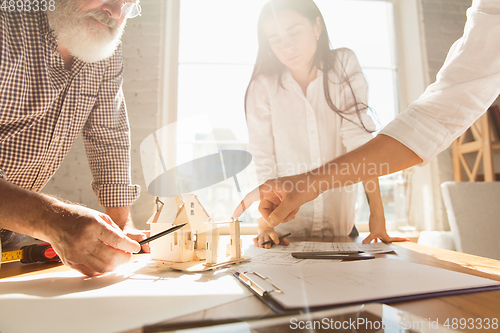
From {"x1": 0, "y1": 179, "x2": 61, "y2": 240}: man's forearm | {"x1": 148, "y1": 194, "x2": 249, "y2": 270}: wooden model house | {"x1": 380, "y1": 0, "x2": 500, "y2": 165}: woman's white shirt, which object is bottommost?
{"x1": 148, "y1": 194, "x2": 249, "y2": 270}: wooden model house

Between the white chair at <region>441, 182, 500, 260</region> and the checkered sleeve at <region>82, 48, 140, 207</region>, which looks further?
the white chair at <region>441, 182, 500, 260</region>

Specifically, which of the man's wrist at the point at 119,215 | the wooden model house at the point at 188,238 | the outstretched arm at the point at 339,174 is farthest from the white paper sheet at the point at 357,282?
the man's wrist at the point at 119,215

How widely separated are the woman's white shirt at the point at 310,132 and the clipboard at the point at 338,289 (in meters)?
0.85

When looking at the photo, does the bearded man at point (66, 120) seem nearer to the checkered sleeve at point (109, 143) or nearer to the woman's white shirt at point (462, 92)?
the checkered sleeve at point (109, 143)

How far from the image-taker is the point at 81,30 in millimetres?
1014

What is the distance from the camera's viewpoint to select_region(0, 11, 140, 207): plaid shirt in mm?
838

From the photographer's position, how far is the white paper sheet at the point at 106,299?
1.02ft

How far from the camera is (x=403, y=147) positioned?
69 cm

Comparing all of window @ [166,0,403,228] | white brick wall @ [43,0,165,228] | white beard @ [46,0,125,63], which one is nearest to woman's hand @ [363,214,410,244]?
window @ [166,0,403,228]

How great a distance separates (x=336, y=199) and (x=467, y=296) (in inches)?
41.5

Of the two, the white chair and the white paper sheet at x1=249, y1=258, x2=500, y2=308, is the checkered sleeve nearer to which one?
the white paper sheet at x1=249, y1=258, x2=500, y2=308

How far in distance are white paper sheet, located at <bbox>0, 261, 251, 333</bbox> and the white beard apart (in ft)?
2.78

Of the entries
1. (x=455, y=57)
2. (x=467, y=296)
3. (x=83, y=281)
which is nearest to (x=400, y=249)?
(x=467, y=296)

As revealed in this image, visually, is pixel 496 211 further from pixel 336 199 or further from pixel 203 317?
pixel 203 317
